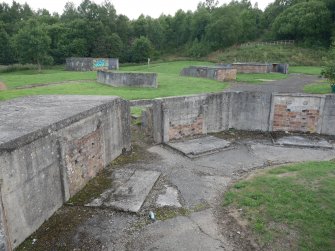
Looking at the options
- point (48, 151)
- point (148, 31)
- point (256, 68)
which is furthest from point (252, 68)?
point (148, 31)

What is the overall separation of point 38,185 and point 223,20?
5861cm

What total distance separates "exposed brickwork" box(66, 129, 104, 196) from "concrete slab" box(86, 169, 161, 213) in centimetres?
63

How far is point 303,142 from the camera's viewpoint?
38.2ft

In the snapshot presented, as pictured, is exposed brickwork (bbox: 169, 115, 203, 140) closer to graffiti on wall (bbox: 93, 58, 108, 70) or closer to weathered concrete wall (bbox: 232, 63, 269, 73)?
weathered concrete wall (bbox: 232, 63, 269, 73)

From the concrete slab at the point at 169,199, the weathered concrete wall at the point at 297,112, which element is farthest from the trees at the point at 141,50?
the concrete slab at the point at 169,199

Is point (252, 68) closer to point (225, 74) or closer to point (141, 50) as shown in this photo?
point (225, 74)

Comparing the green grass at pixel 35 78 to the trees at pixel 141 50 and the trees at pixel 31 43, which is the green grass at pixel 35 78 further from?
the trees at pixel 141 50

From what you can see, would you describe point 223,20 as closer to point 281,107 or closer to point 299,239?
point 281,107

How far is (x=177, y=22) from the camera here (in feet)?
218

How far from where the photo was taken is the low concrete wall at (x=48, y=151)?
536 cm

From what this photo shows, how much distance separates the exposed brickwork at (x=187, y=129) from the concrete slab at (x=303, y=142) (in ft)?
9.67

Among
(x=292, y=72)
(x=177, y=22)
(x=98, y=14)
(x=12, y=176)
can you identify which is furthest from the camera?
(x=177, y=22)

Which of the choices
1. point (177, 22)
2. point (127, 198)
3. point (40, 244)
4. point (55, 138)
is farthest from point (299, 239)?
point (177, 22)

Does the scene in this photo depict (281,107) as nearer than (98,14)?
Yes
